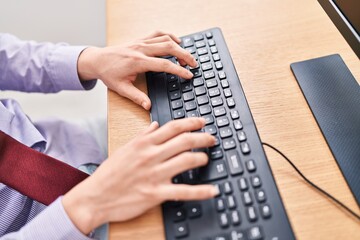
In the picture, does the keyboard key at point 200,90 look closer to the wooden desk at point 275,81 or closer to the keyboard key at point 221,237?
the wooden desk at point 275,81

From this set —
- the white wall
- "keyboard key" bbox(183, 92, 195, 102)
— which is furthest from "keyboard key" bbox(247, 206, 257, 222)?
the white wall

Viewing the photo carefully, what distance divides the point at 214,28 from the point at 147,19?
0.15 metres

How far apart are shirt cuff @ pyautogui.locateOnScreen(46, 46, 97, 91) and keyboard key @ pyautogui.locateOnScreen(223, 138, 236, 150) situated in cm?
35

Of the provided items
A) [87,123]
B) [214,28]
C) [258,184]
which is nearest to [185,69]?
[214,28]

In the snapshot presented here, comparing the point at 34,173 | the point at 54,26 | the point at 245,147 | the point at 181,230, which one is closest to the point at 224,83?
the point at 245,147

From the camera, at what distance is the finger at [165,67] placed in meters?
0.60

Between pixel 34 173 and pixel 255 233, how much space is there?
410 millimetres

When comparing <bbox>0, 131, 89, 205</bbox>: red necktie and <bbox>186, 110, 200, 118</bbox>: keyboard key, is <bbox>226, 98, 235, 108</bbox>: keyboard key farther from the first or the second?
<bbox>0, 131, 89, 205</bbox>: red necktie

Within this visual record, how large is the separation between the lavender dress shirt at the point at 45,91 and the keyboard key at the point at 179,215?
1.15ft

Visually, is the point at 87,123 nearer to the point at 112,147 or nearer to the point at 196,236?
the point at 112,147

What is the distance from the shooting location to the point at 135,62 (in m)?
0.63

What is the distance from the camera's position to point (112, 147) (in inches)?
22.0

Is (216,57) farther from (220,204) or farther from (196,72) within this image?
(220,204)

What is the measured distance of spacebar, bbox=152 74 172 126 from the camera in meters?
0.56
